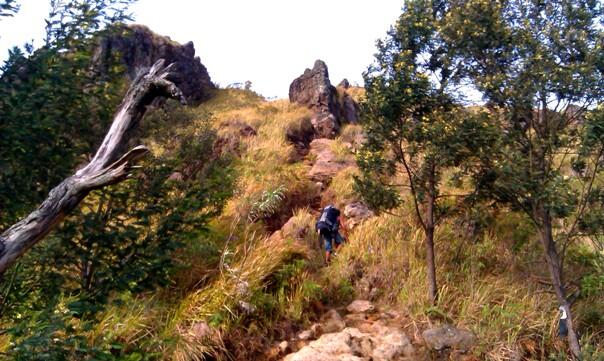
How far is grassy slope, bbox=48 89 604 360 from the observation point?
6801 mm

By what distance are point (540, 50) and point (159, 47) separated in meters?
22.8

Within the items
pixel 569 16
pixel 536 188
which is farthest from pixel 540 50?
pixel 536 188

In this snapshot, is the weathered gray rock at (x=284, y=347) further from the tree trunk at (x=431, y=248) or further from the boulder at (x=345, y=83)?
the boulder at (x=345, y=83)

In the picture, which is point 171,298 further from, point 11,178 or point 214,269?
point 11,178

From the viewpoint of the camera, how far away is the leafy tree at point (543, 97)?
6.48 metres

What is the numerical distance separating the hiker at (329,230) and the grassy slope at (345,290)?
377 mm

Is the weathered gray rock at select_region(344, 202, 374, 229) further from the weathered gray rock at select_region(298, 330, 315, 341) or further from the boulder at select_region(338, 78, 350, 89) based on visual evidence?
the boulder at select_region(338, 78, 350, 89)

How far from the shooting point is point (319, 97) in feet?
74.1

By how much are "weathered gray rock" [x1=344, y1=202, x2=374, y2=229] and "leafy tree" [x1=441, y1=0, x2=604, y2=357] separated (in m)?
4.55

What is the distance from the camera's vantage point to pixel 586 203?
7.07 metres

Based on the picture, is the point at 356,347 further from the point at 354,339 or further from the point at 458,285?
the point at 458,285

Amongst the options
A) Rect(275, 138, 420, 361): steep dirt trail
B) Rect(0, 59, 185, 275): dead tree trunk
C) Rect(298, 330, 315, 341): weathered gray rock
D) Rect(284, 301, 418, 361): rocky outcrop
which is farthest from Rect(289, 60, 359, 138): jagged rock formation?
Rect(0, 59, 185, 275): dead tree trunk

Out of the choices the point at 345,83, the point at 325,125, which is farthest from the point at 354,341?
the point at 345,83

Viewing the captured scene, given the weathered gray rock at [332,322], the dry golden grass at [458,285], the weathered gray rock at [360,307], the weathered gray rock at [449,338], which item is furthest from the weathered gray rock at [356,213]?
the weathered gray rock at [449,338]
